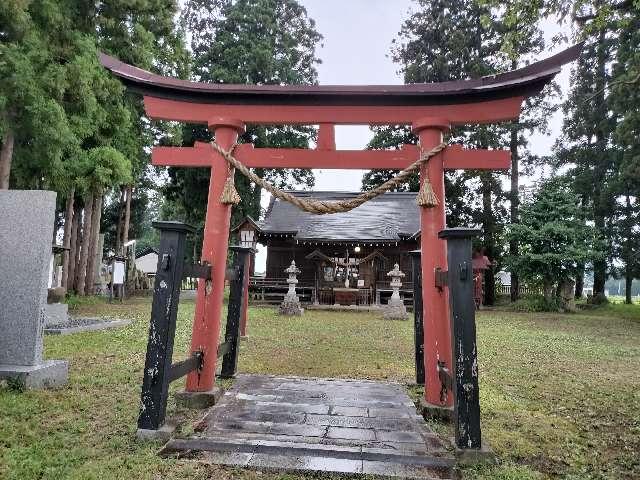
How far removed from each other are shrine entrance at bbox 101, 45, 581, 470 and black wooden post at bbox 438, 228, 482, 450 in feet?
1.46

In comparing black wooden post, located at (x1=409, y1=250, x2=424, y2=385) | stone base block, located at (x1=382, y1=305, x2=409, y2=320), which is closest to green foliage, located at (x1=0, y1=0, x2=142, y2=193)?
black wooden post, located at (x1=409, y1=250, x2=424, y2=385)

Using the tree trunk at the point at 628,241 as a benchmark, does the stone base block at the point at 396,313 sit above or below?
below

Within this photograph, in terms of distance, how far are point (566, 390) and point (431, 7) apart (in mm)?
25465

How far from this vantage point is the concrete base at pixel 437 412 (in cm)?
416

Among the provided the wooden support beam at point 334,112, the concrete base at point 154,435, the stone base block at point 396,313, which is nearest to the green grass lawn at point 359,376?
the concrete base at point 154,435

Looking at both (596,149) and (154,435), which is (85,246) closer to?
(154,435)

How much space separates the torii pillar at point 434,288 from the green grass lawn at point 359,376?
1.69ft

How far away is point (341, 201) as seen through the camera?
446 cm

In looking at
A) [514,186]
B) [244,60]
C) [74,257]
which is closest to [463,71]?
[514,186]

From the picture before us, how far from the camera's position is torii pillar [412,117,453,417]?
14.1 ft

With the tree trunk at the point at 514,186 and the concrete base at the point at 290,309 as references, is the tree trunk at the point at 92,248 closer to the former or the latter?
the concrete base at the point at 290,309

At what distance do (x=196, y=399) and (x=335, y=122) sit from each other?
339 cm

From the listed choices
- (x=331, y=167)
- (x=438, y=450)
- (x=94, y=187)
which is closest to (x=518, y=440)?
(x=438, y=450)

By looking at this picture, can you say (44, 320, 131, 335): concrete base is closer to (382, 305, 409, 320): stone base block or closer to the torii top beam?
the torii top beam
